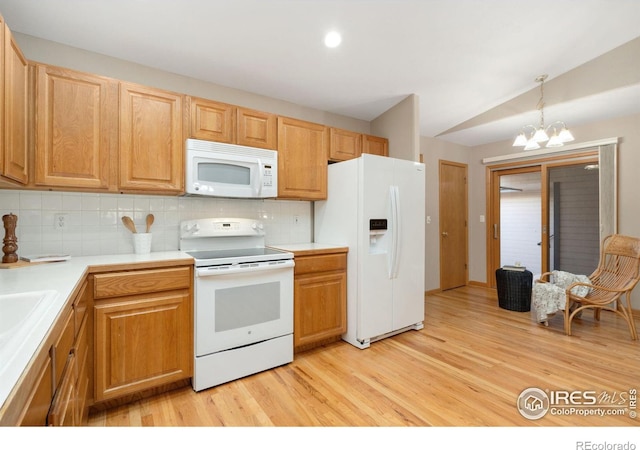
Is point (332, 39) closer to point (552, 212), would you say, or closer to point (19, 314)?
point (19, 314)

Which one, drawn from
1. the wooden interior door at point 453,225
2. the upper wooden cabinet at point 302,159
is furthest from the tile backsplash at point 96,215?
the wooden interior door at point 453,225

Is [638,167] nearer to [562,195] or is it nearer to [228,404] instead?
[562,195]

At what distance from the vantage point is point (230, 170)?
252cm

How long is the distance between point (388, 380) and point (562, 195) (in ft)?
12.7

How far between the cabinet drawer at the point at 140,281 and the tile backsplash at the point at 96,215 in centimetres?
62

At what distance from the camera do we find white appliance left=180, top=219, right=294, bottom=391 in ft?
6.87

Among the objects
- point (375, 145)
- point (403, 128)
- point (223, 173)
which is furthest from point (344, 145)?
point (223, 173)

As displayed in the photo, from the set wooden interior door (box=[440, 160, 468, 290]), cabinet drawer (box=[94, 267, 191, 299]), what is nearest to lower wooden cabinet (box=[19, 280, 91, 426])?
cabinet drawer (box=[94, 267, 191, 299])

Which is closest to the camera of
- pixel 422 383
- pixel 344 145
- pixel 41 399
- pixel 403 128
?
pixel 41 399

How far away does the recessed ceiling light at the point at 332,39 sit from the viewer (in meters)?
2.31

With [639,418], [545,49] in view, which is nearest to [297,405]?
[639,418]

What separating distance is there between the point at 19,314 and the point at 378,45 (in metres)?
2.71

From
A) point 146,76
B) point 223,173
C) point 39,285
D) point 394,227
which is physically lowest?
point 39,285

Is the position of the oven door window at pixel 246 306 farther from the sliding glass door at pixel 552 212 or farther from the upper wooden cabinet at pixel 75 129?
the sliding glass door at pixel 552 212
